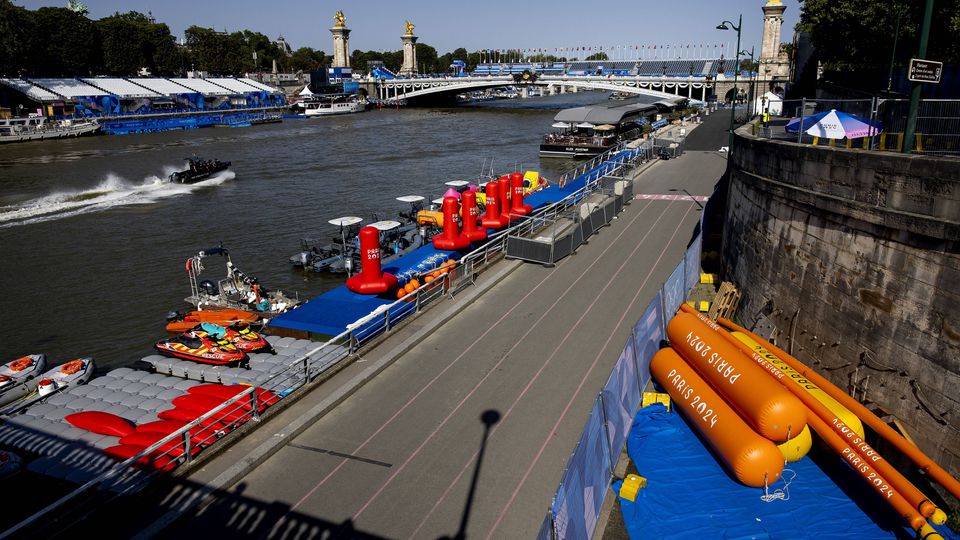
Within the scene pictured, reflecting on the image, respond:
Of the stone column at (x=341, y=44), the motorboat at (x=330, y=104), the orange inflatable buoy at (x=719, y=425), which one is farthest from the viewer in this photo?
the stone column at (x=341, y=44)

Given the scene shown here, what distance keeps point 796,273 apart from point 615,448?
7.19 m

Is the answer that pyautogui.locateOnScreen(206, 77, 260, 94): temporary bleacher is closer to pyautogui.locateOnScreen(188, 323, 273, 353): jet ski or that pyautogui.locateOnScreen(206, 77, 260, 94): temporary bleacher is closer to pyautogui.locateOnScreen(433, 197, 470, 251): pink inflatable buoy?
pyautogui.locateOnScreen(433, 197, 470, 251): pink inflatable buoy

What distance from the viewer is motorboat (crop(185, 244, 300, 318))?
23.6 metres

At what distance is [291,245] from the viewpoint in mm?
34375

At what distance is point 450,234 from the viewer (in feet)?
75.2

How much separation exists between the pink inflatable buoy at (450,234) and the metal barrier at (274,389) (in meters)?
1.31

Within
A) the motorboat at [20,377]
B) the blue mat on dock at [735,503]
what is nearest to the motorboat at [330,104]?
the motorboat at [20,377]

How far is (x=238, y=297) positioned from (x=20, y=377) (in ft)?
25.2

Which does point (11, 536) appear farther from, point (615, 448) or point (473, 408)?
point (615, 448)

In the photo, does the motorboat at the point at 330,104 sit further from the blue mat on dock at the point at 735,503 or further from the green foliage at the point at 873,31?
the blue mat on dock at the point at 735,503

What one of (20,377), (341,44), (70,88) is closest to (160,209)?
(20,377)

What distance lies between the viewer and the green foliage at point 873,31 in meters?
26.1

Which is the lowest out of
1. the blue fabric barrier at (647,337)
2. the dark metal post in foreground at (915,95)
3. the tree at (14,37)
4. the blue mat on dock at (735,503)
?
the blue mat on dock at (735,503)

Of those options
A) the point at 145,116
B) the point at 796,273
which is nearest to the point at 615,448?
the point at 796,273
